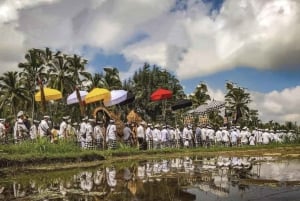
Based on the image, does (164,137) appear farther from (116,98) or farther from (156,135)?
(116,98)

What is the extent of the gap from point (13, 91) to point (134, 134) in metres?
23.7

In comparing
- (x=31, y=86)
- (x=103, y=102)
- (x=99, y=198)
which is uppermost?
(x=31, y=86)

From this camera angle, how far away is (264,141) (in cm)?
3619

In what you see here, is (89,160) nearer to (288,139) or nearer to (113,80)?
(288,139)

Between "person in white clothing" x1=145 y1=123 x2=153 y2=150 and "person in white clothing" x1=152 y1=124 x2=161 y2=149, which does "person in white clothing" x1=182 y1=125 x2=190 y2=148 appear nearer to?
"person in white clothing" x1=152 y1=124 x2=161 y2=149

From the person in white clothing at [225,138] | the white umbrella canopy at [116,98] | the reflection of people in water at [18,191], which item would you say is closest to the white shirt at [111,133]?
the white umbrella canopy at [116,98]

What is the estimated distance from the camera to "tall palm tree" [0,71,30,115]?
46.5 metres

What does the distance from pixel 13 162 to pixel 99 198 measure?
7.25 m

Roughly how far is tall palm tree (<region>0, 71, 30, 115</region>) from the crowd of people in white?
70.6ft

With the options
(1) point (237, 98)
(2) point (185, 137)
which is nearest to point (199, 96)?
(1) point (237, 98)

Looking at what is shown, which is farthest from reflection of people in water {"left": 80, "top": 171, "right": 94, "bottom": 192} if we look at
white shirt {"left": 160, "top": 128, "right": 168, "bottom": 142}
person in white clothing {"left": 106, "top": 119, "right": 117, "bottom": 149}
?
white shirt {"left": 160, "top": 128, "right": 168, "bottom": 142}

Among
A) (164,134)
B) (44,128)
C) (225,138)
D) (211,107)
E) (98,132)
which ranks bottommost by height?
(225,138)

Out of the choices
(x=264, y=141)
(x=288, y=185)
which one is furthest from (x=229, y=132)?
(x=288, y=185)

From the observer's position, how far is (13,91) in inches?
1821
